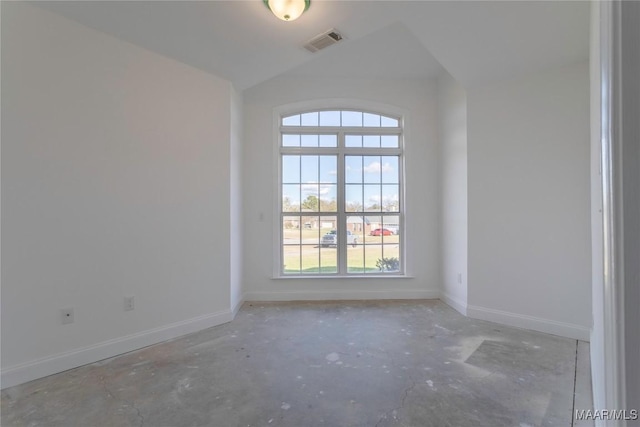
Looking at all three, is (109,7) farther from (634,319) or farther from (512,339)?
(512,339)

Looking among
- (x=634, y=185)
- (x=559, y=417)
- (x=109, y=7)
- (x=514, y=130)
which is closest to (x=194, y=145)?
(x=109, y=7)

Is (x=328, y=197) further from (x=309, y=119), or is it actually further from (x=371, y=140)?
(x=309, y=119)

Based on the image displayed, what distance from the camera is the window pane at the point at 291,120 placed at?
12.9 feet

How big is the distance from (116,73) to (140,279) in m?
1.76

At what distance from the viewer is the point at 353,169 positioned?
3979 millimetres

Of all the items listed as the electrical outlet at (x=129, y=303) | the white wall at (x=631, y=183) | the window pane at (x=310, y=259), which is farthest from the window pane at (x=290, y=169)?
the white wall at (x=631, y=183)

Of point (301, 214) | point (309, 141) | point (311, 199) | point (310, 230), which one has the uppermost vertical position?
point (309, 141)

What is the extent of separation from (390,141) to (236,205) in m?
2.24

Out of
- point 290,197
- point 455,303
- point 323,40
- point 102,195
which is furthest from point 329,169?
point 102,195

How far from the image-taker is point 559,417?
5.39 ft

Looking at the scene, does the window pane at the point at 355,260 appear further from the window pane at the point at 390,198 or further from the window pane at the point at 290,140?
the window pane at the point at 290,140

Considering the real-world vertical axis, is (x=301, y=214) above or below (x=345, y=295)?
above

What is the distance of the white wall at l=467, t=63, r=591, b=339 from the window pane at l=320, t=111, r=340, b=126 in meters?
Result: 1.61

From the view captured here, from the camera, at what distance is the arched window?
3.95 metres
